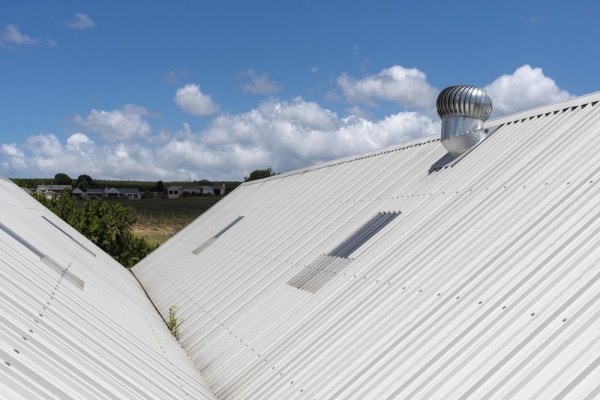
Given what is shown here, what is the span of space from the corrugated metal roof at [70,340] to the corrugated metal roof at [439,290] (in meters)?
0.84

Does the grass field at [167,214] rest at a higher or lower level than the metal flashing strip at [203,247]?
higher

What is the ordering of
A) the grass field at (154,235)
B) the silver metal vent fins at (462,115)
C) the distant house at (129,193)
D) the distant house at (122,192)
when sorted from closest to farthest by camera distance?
1. the silver metal vent fins at (462,115)
2. the grass field at (154,235)
3. the distant house at (129,193)
4. the distant house at (122,192)

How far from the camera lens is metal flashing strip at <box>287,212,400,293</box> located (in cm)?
939

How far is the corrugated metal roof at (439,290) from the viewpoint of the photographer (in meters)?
4.84

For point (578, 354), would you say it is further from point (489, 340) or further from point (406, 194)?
point (406, 194)

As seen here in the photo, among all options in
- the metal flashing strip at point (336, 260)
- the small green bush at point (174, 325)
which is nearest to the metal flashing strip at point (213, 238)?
the small green bush at point (174, 325)

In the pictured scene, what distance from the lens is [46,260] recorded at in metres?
9.75

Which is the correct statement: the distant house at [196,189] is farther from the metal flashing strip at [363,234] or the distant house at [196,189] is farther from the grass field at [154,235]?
the metal flashing strip at [363,234]

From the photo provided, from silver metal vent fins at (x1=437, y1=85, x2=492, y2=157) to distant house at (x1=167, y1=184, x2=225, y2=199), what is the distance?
410 feet

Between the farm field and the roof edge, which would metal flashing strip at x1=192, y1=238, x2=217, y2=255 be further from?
the farm field

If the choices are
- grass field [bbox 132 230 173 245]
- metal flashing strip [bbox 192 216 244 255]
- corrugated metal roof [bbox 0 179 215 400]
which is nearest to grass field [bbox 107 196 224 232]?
grass field [bbox 132 230 173 245]

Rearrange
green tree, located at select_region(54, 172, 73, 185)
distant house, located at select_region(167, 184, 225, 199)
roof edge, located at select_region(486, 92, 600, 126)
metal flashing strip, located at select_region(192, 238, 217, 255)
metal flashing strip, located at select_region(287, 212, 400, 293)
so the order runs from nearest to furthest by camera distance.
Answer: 1. roof edge, located at select_region(486, 92, 600, 126)
2. metal flashing strip, located at select_region(287, 212, 400, 293)
3. metal flashing strip, located at select_region(192, 238, 217, 255)
4. distant house, located at select_region(167, 184, 225, 199)
5. green tree, located at select_region(54, 172, 73, 185)

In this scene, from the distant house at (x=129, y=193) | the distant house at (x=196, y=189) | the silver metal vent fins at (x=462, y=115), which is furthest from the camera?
the distant house at (x=196, y=189)

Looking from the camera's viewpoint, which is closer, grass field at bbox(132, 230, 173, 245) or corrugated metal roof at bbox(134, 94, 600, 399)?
corrugated metal roof at bbox(134, 94, 600, 399)
